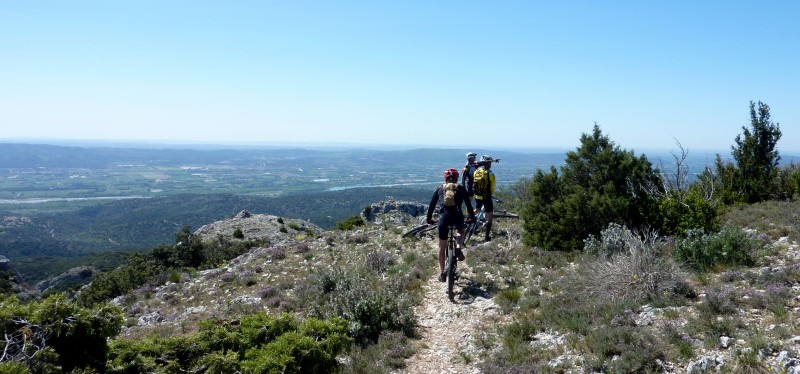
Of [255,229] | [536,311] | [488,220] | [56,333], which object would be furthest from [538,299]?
[255,229]

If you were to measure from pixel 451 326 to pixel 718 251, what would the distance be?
498cm

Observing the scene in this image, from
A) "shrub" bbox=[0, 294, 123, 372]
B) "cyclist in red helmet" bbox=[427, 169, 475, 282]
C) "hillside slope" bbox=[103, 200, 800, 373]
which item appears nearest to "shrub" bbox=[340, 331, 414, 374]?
"hillside slope" bbox=[103, 200, 800, 373]

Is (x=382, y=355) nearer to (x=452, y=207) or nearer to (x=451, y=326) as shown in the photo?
(x=451, y=326)

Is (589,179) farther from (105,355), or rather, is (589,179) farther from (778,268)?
(105,355)

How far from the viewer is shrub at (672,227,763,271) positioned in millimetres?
7723

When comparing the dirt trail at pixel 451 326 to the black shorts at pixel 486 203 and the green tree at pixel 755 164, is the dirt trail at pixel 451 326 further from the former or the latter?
the green tree at pixel 755 164

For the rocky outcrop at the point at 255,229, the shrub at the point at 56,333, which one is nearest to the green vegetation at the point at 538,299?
the shrub at the point at 56,333

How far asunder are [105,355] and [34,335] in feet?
2.45

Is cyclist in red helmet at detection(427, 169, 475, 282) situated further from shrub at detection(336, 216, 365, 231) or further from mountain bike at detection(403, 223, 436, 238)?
shrub at detection(336, 216, 365, 231)

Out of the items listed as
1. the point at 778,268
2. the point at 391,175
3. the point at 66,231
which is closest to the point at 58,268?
the point at 66,231

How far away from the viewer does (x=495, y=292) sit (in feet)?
28.0

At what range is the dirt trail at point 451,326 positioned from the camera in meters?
6.00

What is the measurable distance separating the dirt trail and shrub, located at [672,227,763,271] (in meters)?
3.70

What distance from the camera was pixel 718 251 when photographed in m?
7.84
